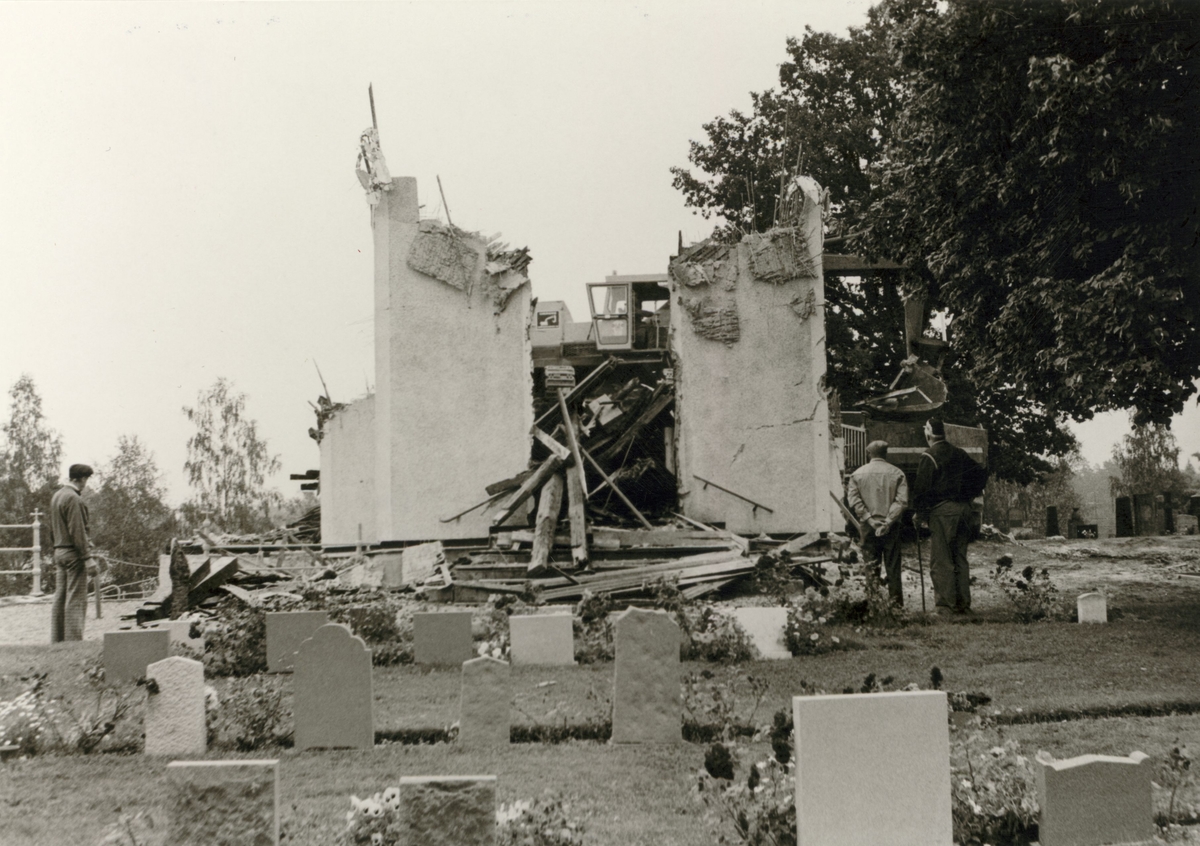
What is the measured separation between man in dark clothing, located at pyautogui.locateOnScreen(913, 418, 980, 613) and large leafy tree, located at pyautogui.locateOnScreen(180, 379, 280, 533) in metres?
8.39

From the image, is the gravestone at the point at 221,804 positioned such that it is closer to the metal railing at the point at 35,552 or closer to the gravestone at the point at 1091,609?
the metal railing at the point at 35,552

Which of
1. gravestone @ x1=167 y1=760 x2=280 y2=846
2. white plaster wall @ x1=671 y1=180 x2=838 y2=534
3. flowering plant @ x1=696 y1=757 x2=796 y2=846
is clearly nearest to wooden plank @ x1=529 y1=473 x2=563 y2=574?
white plaster wall @ x1=671 y1=180 x2=838 y2=534

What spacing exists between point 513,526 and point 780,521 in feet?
13.0

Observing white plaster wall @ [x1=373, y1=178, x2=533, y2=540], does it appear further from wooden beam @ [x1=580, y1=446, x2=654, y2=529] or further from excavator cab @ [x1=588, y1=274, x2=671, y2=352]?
excavator cab @ [x1=588, y1=274, x2=671, y2=352]

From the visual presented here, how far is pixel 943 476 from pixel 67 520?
918 centimetres

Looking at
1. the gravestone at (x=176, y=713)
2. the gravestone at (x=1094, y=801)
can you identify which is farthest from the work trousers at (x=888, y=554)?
the gravestone at (x=176, y=713)

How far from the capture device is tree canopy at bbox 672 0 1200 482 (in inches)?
318

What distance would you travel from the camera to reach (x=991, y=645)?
8.23 m

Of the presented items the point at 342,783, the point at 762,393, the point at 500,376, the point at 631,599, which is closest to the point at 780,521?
the point at 762,393

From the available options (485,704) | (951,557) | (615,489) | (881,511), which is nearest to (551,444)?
(615,489)

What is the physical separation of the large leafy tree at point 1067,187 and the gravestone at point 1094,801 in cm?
532

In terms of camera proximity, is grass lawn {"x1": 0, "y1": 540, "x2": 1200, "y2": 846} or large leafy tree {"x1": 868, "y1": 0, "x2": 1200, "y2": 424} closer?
grass lawn {"x1": 0, "y1": 540, "x2": 1200, "y2": 846}

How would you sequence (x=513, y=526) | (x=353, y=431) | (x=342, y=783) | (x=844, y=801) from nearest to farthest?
(x=844, y=801)
(x=342, y=783)
(x=513, y=526)
(x=353, y=431)

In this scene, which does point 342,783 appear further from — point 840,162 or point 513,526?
point 840,162
